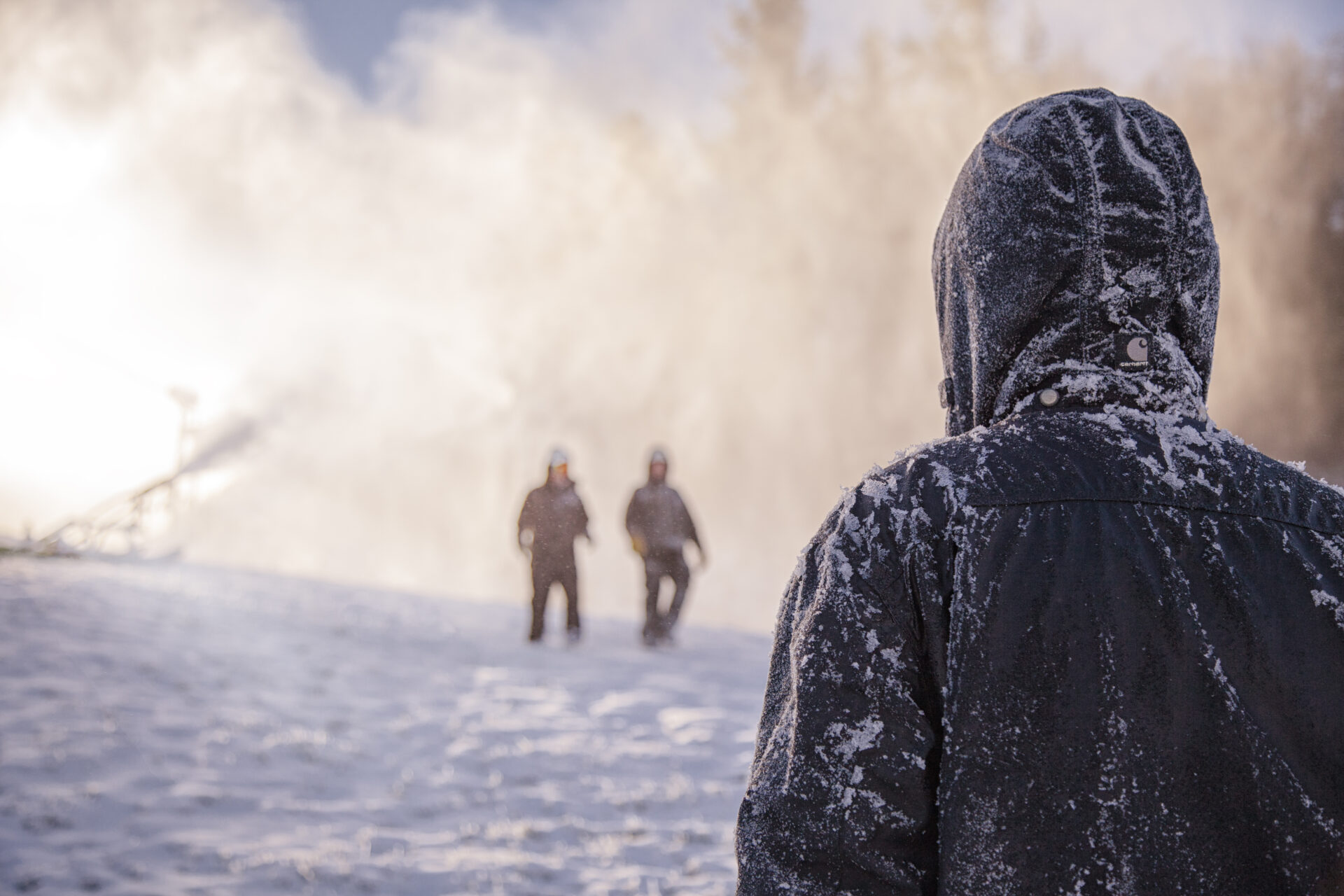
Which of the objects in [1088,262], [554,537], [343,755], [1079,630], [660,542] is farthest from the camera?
[660,542]

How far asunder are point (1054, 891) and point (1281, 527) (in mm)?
A: 529

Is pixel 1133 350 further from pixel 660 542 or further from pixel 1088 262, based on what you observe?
pixel 660 542

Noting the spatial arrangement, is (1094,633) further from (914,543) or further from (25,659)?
(25,659)

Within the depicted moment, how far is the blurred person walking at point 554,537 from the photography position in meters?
10.2

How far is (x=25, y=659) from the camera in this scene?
6.77m

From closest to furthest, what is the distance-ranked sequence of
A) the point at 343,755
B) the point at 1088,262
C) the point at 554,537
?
the point at 1088,262
the point at 343,755
the point at 554,537

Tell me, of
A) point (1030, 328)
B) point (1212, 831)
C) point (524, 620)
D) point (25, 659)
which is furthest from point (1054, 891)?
point (524, 620)

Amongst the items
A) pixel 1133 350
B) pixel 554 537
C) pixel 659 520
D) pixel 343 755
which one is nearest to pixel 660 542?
pixel 659 520

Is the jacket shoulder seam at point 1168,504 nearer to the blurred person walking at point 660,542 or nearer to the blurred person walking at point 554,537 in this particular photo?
the blurred person walking at point 554,537

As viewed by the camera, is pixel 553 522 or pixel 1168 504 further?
pixel 553 522

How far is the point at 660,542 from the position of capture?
10.7 m

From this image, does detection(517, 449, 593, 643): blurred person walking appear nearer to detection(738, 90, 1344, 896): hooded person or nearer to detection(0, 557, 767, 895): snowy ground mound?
detection(0, 557, 767, 895): snowy ground mound

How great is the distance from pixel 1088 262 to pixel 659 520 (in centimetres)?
971

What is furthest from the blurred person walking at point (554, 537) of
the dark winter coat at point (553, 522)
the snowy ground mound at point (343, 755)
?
the snowy ground mound at point (343, 755)
